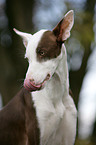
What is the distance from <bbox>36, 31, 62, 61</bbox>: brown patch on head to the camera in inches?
162

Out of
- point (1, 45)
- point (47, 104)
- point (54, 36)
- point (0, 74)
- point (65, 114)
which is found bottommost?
point (0, 74)

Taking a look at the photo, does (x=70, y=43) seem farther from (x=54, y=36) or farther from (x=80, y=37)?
(x=54, y=36)

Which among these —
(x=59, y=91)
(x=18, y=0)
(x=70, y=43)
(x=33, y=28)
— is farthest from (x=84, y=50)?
(x=59, y=91)

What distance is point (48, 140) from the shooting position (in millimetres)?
4602

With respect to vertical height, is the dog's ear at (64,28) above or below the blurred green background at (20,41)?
above

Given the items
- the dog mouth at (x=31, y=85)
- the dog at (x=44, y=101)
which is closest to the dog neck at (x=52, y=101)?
the dog at (x=44, y=101)

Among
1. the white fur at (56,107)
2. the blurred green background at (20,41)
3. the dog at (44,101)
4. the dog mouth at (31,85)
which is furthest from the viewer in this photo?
the blurred green background at (20,41)

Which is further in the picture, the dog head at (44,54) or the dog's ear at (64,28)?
the dog's ear at (64,28)

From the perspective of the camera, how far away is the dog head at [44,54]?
395 cm

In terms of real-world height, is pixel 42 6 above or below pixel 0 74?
above

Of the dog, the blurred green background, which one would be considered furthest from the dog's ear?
the blurred green background

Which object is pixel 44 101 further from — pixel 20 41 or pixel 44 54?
Answer: pixel 20 41

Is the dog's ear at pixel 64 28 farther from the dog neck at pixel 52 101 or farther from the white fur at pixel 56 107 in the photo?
the dog neck at pixel 52 101

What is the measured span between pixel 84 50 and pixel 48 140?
5372mm
